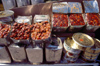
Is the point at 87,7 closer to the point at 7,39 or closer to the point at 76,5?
the point at 76,5

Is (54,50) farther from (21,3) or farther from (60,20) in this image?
(21,3)

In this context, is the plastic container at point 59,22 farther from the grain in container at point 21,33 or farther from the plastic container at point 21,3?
the plastic container at point 21,3

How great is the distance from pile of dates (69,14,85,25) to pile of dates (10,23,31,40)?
87cm

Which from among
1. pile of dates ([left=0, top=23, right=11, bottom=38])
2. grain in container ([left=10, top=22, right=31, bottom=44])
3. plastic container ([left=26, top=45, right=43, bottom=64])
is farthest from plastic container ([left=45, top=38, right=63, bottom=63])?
pile of dates ([left=0, top=23, right=11, bottom=38])

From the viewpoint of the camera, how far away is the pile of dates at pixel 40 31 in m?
1.51

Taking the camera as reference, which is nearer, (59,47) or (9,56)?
(59,47)

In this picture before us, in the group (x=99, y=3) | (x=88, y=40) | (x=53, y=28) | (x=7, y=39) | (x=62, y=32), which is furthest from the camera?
(x=99, y=3)

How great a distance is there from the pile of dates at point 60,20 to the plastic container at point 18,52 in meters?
0.75

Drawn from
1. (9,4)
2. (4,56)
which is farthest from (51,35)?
(9,4)

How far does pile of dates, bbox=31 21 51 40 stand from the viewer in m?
1.51

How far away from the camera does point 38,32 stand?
1596 mm

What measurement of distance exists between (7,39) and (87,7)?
177cm

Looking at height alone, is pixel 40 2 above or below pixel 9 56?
above

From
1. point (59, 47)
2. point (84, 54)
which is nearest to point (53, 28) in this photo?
point (59, 47)
